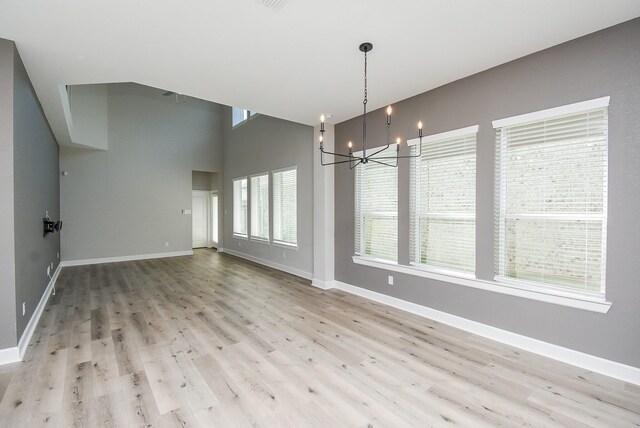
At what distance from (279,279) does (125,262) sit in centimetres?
453

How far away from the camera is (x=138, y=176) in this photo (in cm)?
781

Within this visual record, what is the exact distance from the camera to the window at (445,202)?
11.0ft

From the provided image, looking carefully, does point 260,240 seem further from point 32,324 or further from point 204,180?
point 32,324

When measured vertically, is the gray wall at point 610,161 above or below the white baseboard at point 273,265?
above

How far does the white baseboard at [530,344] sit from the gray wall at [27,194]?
417 centimetres

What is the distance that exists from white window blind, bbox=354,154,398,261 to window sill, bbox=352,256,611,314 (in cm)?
26

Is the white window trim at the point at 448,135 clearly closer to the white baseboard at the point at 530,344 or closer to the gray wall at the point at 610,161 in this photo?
the gray wall at the point at 610,161

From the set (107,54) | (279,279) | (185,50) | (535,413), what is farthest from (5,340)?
(535,413)

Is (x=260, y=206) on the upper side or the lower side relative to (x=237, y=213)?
upper

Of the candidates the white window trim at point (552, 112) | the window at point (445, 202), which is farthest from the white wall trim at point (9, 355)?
the white window trim at point (552, 112)

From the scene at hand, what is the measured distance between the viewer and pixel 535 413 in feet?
6.48

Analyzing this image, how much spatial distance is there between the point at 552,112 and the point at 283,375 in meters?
3.37

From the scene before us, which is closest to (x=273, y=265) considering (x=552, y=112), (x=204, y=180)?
(x=204, y=180)

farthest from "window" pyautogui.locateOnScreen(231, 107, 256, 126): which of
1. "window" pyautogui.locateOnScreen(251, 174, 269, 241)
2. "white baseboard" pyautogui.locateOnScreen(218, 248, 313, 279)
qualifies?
"white baseboard" pyautogui.locateOnScreen(218, 248, 313, 279)
